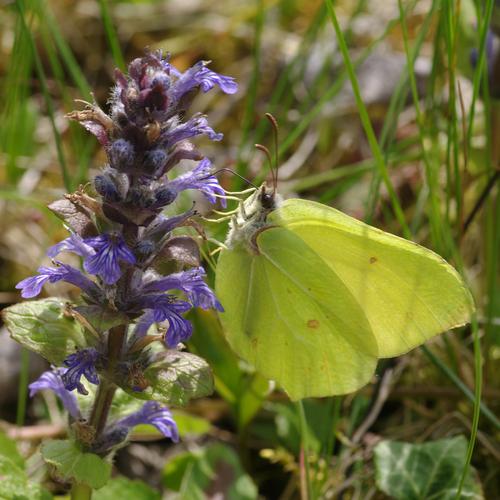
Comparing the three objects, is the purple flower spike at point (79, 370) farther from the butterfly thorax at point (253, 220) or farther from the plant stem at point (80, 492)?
the butterfly thorax at point (253, 220)

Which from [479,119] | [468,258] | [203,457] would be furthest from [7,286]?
[479,119]

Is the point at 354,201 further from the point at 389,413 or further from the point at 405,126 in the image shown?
the point at 389,413

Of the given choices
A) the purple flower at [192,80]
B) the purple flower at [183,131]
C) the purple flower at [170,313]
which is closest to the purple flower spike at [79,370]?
the purple flower at [170,313]

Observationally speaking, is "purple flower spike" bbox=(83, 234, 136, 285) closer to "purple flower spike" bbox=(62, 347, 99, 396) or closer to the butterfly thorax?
"purple flower spike" bbox=(62, 347, 99, 396)

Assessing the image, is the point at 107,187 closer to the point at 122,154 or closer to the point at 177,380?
the point at 122,154

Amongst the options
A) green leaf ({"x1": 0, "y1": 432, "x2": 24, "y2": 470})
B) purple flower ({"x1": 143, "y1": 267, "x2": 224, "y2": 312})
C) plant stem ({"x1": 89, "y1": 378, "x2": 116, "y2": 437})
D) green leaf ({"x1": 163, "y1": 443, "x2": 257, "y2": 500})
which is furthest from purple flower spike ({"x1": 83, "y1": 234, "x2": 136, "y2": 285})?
green leaf ({"x1": 163, "y1": 443, "x2": 257, "y2": 500})

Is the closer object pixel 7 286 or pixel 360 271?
pixel 360 271
